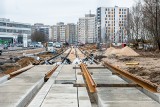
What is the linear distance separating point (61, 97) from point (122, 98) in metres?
1.96

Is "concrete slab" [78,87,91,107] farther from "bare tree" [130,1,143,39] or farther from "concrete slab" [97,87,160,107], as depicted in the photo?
"bare tree" [130,1,143,39]

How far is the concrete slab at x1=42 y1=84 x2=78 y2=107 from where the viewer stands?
9.94 metres

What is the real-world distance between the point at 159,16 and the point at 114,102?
4602 centimetres

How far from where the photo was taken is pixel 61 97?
1110 cm

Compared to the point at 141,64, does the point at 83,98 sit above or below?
above

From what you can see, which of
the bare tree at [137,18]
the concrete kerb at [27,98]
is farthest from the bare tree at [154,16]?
the concrete kerb at [27,98]

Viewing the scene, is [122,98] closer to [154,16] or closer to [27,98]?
[27,98]

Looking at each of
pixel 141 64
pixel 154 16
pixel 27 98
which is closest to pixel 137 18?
pixel 154 16

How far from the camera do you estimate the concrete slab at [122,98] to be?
31.1ft

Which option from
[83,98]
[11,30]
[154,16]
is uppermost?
[11,30]

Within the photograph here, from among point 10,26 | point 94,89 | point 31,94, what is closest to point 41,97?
point 31,94

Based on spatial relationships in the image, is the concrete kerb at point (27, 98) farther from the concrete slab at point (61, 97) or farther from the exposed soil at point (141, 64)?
the exposed soil at point (141, 64)

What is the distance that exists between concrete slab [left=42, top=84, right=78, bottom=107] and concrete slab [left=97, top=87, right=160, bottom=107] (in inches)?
32.1

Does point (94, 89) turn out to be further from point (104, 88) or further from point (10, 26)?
point (10, 26)
